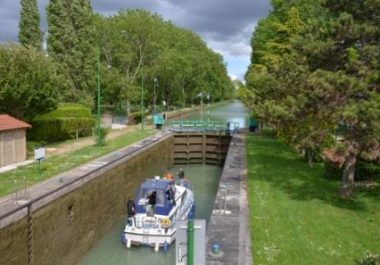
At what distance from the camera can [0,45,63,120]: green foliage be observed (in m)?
27.1

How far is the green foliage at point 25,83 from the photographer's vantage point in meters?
27.1

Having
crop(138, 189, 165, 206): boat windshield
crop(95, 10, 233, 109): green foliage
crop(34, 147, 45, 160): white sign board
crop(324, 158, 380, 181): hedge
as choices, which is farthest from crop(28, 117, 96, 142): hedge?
crop(95, 10, 233, 109): green foliage

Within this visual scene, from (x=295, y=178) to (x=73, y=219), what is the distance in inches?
407

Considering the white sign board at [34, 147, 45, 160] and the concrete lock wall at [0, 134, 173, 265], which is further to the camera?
the white sign board at [34, 147, 45, 160]

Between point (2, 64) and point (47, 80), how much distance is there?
10.7 feet

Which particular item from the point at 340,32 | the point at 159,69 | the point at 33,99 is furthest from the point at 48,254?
the point at 159,69

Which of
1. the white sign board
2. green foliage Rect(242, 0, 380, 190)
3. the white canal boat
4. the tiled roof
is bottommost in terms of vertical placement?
the white canal boat

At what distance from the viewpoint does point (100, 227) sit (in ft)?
68.8

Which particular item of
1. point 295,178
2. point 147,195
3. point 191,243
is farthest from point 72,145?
point 191,243

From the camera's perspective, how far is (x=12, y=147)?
24.6 meters

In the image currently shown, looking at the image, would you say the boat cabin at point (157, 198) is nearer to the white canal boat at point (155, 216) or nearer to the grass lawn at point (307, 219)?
the white canal boat at point (155, 216)

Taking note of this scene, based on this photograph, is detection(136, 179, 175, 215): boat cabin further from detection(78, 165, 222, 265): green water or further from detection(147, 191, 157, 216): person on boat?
detection(78, 165, 222, 265): green water

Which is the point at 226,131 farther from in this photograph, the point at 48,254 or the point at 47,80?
the point at 48,254

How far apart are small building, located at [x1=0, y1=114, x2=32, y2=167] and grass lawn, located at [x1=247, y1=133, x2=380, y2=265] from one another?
12.2 meters
